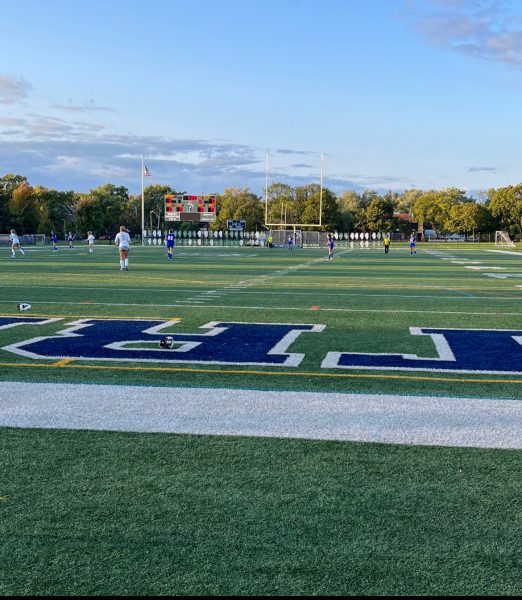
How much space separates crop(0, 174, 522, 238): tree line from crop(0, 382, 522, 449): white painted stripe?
82419 millimetres

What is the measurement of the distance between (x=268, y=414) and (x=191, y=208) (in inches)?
2368

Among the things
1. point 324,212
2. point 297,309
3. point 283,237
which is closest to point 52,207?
point 324,212

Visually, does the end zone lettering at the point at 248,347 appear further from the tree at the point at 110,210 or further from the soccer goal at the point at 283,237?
the tree at the point at 110,210

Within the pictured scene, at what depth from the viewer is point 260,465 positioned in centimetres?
417

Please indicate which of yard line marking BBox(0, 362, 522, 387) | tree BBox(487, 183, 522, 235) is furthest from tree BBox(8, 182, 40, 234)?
yard line marking BBox(0, 362, 522, 387)

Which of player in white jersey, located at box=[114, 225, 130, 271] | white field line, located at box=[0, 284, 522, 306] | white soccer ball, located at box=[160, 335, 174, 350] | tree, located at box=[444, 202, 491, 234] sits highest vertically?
tree, located at box=[444, 202, 491, 234]

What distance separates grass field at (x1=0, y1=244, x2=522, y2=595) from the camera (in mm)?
2939

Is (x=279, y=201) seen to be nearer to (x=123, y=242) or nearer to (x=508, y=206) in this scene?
(x=508, y=206)

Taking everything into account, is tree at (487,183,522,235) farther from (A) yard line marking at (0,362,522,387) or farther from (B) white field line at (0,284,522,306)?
(A) yard line marking at (0,362,522,387)

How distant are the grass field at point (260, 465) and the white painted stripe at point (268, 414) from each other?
0.02m

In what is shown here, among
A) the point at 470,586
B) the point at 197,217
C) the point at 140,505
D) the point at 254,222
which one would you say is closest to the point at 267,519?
the point at 140,505

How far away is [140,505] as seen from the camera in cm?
360

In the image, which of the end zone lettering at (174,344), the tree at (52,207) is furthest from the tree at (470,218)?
the end zone lettering at (174,344)

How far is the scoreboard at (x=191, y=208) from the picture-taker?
6384 centimetres
